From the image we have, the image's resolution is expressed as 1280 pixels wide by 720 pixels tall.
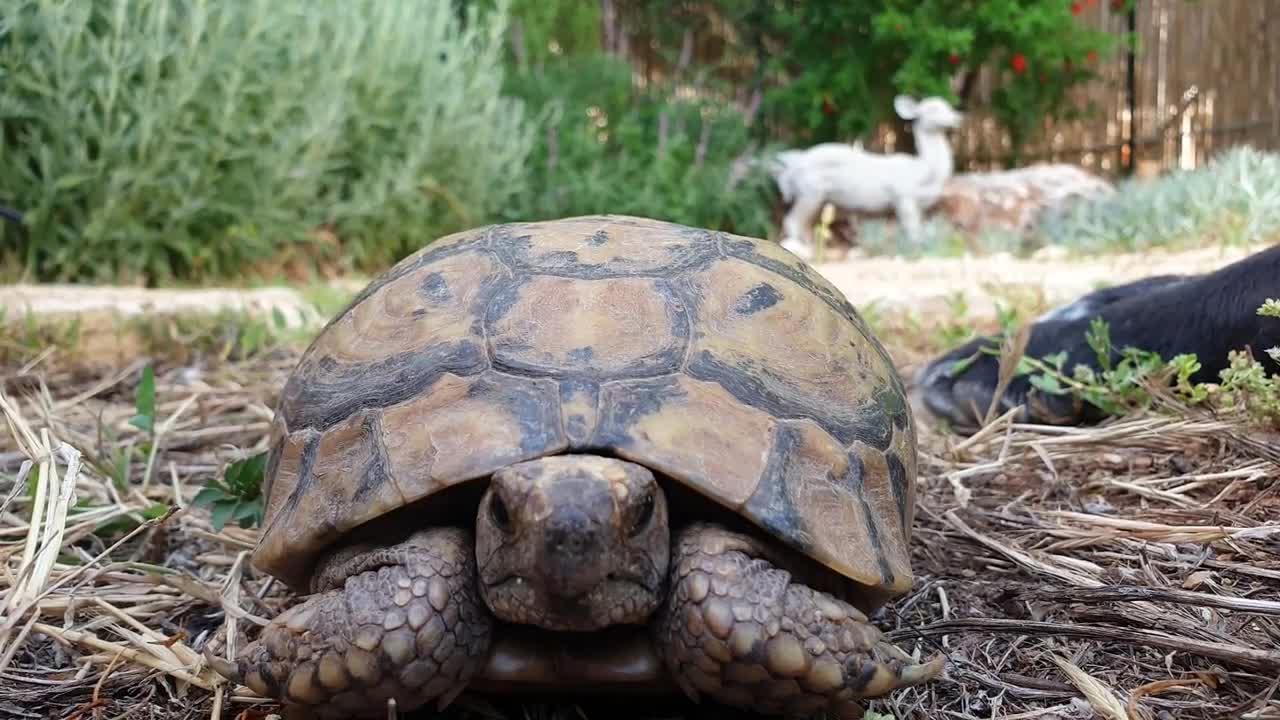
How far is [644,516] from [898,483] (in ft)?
1.36

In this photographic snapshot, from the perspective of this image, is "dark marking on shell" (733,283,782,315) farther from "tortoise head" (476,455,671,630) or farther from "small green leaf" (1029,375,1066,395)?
"small green leaf" (1029,375,1066,395)

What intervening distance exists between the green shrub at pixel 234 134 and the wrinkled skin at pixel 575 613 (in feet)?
12.4

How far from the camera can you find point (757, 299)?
4.71 ft

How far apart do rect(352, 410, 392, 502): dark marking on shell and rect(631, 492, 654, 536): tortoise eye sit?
29cm

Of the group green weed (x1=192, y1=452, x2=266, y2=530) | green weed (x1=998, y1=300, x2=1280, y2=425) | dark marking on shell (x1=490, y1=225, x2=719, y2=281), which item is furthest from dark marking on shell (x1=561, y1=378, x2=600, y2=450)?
green weed (x1=998, y1=300, x2=1280, y2=425)

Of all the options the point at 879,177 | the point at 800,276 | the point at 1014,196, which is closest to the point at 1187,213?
the point at 1014,196

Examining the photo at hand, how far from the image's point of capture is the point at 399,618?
113 cm

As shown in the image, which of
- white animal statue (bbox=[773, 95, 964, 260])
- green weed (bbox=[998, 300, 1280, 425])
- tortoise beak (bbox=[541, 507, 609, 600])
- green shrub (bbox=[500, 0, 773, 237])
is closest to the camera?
tortoise beak (bbox=[541, 507, 609, 600])

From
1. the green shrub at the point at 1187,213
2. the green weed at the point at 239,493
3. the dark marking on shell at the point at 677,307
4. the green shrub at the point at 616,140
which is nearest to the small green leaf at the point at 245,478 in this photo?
the green weed at the point at 239,493

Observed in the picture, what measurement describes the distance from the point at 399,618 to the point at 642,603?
0.26 m

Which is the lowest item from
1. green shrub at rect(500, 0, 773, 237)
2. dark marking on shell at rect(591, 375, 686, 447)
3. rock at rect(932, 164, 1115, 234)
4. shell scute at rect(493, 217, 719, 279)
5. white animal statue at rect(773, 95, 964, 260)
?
rock at rect(932, 164, 1115, 234)

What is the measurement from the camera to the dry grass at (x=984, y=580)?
130cm

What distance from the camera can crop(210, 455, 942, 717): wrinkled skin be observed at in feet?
3.62

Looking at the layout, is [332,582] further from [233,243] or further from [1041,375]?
[233,243]
